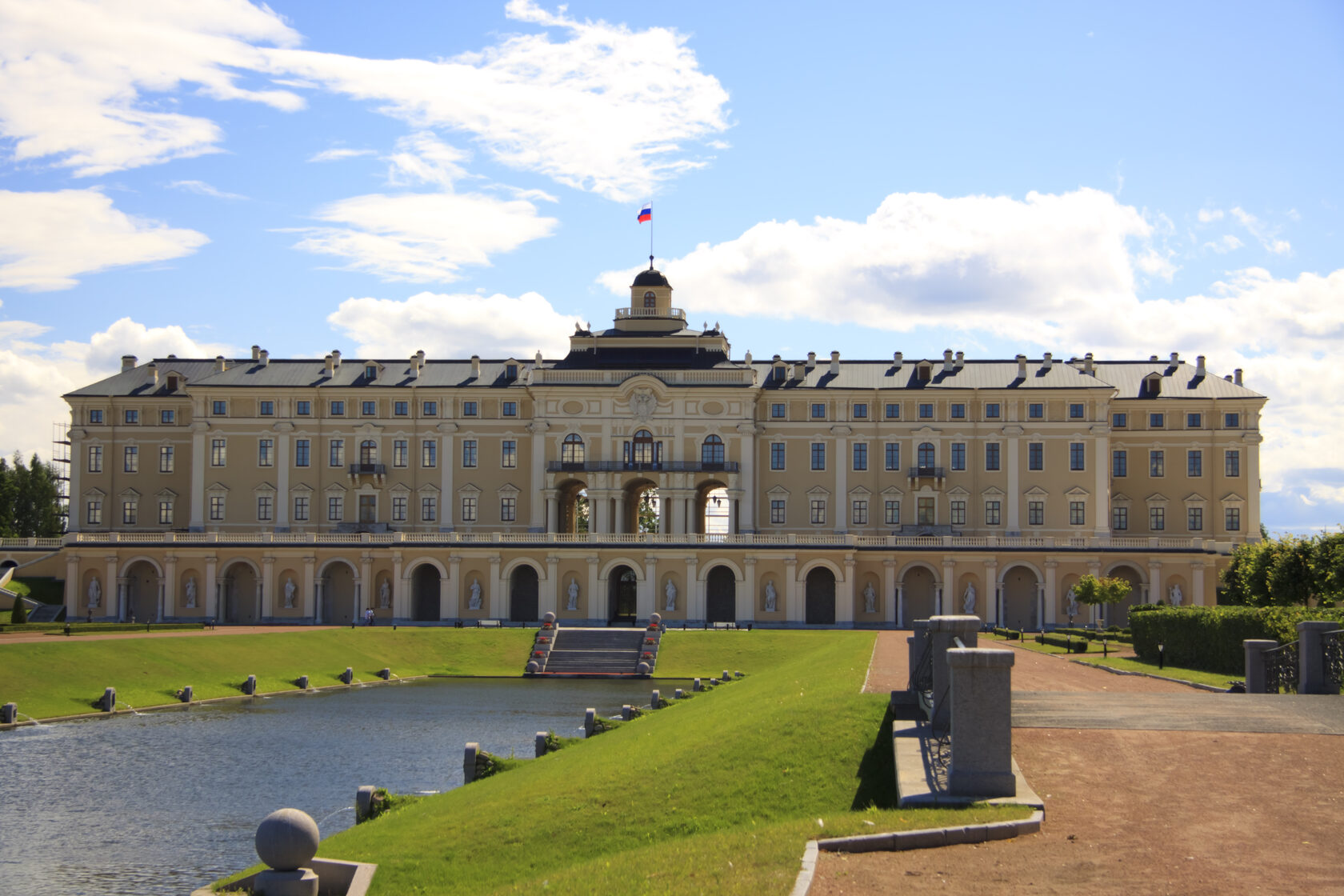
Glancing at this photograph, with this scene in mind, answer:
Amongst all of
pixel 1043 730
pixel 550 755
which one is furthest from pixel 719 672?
pixel 1043 730

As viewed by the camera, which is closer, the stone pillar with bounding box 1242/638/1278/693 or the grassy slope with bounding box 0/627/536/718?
the stone pillar with bounding box 1242/638/1278/693

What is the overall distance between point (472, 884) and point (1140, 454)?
8303 centimetres

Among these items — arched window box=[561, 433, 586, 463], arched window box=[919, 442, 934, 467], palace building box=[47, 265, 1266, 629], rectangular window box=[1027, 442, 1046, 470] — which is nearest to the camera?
palace building box=[47, 265, 1266, 629]

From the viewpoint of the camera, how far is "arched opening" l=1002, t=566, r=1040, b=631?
277 ft

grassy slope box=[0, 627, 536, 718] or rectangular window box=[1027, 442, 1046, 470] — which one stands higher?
rectangular window box=[1027, 442, 1046, 470]

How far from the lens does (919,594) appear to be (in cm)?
8562

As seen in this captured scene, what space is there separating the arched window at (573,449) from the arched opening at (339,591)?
626 inches

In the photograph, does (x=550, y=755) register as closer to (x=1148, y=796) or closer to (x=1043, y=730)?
(x=1043, y=730)

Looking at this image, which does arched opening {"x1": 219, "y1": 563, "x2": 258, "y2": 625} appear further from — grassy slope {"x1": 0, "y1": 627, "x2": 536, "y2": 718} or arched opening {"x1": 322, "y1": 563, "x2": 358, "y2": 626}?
grassy slope {"x1": 0, "y1": 627, "x2": 536, "y2": 718}

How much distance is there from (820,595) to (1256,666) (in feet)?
184

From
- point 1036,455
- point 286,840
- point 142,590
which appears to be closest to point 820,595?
point 1036,455

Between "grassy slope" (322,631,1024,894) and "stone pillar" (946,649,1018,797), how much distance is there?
88cm

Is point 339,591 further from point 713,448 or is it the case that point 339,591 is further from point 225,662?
point 225,662

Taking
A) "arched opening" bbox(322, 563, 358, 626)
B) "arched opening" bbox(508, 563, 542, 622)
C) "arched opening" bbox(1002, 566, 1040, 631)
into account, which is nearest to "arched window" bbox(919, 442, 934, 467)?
"arched opening" bbox(1002, 566, 1040, 631)
